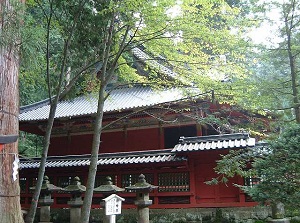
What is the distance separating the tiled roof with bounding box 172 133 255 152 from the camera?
9850mm

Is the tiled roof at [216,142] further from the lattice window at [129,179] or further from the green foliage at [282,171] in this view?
the green foliage at [282,171]

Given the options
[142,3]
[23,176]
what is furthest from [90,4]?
[23,176]

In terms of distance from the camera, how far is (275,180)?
5828 mm

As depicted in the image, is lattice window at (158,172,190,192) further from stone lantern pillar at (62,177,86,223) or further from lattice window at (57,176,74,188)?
lattice window at (57,176,74,188)

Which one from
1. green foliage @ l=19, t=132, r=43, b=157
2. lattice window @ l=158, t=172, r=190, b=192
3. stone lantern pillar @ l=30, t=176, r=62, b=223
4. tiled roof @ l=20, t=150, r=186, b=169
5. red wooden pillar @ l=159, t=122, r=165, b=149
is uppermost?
green foliage @ l=19, t=132, r=43, b=157

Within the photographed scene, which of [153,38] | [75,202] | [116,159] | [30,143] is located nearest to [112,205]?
[153,38]

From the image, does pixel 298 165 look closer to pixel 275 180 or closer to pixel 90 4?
pixel 275 180

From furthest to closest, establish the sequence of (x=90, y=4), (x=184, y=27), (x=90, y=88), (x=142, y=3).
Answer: (x=90, y=88) < (x=90, y=4) < (x=184, y=27) < (x=142, y=3)

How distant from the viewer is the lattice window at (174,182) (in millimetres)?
10867

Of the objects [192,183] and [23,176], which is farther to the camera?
[23,176]

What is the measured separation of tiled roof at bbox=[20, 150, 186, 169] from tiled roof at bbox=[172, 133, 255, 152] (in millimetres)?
475

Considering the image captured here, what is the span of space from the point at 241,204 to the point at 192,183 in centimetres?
161

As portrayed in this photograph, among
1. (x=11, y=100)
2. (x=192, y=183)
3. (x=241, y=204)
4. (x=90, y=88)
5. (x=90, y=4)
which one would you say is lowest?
(x=241, y=204)

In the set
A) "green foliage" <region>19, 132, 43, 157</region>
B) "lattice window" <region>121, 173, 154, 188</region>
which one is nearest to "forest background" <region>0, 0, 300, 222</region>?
"lattice window" <region>121, 173, 154, 188</region>
